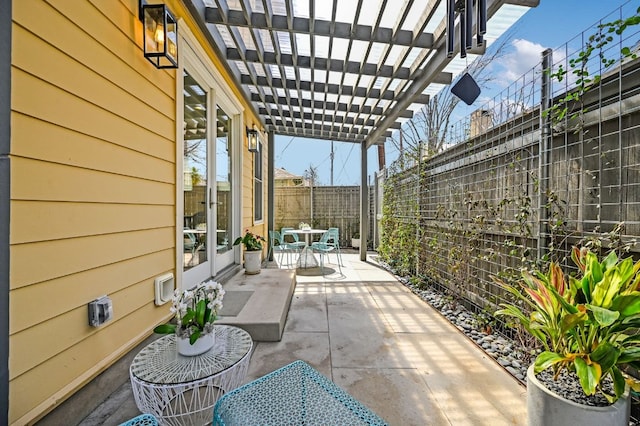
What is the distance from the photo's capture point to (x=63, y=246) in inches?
52.9

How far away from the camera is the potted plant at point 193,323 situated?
142 centimetres

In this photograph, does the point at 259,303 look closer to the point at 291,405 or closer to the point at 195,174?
the point at 195,174

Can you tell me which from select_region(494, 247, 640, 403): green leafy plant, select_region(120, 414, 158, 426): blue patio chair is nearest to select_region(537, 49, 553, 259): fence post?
select_region(494, 247, 640, 403): green leafy plant

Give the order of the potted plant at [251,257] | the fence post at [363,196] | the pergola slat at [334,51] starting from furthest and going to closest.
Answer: the fence post at [363,196], the potted plant at [251,257], the pergola slat at [334,51]

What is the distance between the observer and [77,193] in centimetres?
142

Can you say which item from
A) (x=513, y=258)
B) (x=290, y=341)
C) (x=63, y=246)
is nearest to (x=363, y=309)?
(x=290, y=341)

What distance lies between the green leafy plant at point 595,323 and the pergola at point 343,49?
160 centimetres

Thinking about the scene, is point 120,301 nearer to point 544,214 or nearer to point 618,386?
point 618,386

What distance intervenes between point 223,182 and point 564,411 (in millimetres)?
3743

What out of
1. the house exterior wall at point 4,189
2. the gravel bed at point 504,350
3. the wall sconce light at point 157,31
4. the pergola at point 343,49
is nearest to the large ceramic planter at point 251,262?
the gravel bed at point 504,350

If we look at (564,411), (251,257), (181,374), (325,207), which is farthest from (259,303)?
(325,207)

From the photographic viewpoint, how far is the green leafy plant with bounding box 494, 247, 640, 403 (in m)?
1.14

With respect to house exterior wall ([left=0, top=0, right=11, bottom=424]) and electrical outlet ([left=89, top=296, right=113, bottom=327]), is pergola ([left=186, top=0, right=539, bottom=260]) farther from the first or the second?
electrical outlet ([left=89, top=296, right=113, bottom=327])

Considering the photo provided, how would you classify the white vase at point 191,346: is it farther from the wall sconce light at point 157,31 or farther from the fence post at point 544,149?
the fence post at point 544,149
